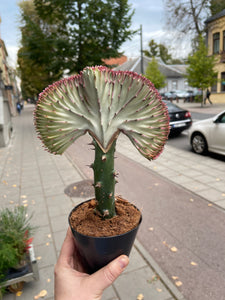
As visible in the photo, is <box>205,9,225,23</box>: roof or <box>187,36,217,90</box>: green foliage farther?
<box>187,36,217,90</box>: green foliage

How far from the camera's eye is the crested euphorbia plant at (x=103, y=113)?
0.97 meters

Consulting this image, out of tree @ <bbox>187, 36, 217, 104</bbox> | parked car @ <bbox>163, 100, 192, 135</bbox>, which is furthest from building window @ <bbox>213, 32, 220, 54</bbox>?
tree @ <bbox>187, 36, 217, 104</bbox>

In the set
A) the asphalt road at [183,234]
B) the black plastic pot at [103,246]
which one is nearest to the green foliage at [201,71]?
the asphalt road at [183,234]

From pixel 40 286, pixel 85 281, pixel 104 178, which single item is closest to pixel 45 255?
pixel 40 286

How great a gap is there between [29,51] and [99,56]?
152 inches

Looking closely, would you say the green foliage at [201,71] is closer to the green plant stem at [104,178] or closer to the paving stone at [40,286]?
the paving stone at [40,286]

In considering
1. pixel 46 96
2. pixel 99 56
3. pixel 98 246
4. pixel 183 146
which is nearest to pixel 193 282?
pixel 98 246

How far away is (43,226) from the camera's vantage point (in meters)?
3.80

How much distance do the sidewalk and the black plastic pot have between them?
1.64 m

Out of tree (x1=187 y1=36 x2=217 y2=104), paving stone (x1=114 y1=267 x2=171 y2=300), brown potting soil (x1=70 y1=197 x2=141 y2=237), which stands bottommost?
paving stone (x1=114 y1=267 x2=171 y2=300)

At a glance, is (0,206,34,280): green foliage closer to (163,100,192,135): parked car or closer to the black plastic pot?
the black plastic pot

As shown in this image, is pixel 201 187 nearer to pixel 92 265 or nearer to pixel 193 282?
pixel 193 282

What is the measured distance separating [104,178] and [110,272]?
1.64 feet

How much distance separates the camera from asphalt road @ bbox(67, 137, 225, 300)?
2.66 meters
